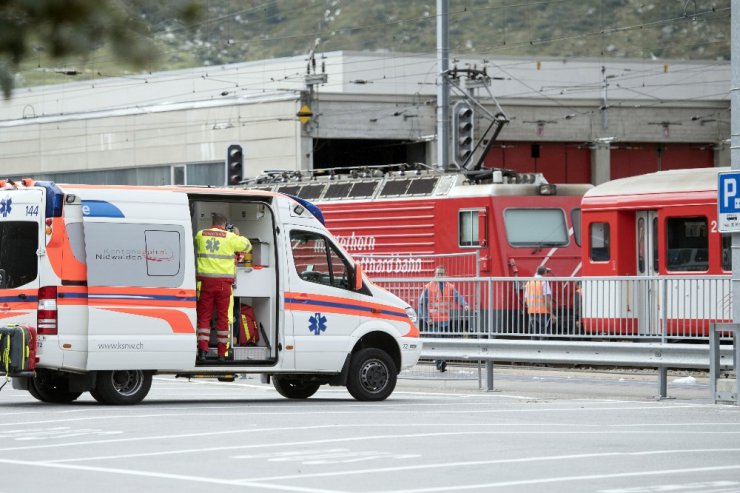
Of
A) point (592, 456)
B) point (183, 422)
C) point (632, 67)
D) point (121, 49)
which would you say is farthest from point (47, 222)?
point (632, 67)

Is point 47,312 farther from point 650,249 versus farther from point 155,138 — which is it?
point 155,138

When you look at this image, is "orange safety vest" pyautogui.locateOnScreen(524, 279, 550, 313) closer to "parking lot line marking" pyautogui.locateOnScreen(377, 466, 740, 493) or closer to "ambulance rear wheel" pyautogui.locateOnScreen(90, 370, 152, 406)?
"ambulance rear wheel" pyautogui.locateOnScreen(90, 370, 152, 406)

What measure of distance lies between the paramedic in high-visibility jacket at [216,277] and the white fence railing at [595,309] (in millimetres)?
5228

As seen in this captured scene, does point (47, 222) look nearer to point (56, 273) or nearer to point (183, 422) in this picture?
point (56, 273)

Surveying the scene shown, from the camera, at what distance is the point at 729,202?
17859 mm

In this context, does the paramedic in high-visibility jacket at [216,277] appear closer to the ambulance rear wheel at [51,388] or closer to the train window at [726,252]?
the ambulance rear wheel at [51,388]

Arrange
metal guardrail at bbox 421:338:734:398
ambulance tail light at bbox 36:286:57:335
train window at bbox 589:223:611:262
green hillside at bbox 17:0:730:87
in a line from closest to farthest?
ambulance tail light at bbox 36:286:57:335
metal guardrail at bbox 421:338:734:398
train window at bbox 589:223:611:262
green hillside at bbox 17:0:730:87

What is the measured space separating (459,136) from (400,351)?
Result: 15.1 m

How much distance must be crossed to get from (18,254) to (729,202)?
804cm

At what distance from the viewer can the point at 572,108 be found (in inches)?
2217

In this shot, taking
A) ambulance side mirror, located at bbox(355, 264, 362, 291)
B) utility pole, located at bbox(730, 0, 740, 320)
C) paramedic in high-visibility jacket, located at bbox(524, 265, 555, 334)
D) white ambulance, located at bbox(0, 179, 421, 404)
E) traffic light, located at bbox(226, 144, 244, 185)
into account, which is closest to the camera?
white ambulance, located at bbox(0, 179, 421, 404)

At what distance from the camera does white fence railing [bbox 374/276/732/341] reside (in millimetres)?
19438

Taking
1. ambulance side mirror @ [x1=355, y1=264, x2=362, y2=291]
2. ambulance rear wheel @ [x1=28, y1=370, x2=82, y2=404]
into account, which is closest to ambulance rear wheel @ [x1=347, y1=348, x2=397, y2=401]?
ambulance side mirror @ [x1=355, y1=264, x2=362, y2=291]

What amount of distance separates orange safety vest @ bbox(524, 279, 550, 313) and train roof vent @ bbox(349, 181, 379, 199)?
1242 cm
